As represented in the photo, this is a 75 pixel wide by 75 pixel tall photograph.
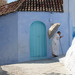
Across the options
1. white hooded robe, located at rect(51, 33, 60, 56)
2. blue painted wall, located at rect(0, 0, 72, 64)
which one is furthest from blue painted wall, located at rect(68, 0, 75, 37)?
white hooded robe, located at rect(51, 33, 60, 56)

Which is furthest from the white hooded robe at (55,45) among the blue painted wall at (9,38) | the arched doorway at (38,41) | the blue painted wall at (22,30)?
the blue painted wall at (9,38)

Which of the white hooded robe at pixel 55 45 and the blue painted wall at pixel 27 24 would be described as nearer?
the white hooded robe at pixel 55 45

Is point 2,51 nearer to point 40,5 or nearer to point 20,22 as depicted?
point 20,22

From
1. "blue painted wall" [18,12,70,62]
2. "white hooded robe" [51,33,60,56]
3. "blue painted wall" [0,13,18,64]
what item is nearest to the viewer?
"white hooded robe" [51,33,60,56]

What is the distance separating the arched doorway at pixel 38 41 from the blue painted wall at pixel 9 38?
974mm

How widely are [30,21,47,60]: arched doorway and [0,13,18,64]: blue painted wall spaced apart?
97 centimetres

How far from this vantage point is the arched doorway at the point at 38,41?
10.5 metres

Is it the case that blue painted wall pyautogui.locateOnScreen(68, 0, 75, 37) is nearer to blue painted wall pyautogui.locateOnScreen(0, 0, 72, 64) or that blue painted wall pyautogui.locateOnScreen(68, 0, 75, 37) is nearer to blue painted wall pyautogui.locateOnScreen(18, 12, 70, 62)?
blue painted wall pyautogui.locateOnScreen(0, 0, 72, 64)

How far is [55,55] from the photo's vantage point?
9984 mm

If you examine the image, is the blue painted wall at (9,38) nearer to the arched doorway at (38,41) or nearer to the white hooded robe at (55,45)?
the arched doorway at (38,41)

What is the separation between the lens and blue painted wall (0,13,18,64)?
34.3ft

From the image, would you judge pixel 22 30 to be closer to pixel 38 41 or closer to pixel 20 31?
pixel 20 31

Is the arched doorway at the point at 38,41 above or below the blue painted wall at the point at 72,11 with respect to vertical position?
below

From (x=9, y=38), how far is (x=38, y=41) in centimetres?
191
